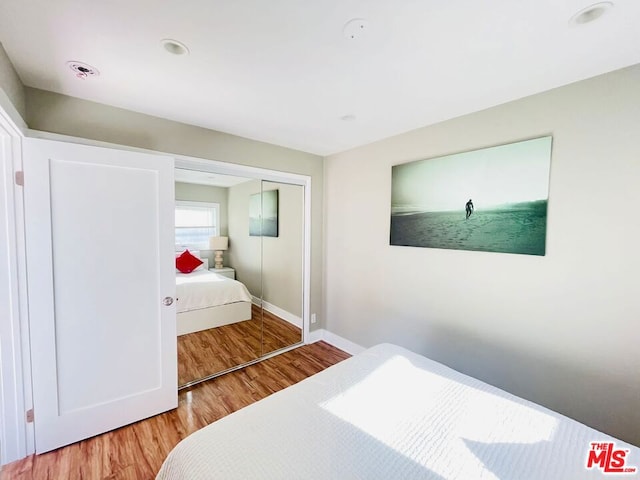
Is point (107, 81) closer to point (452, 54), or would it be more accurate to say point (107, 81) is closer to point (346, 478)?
point (452, 54)

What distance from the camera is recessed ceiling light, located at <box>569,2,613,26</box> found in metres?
1.08

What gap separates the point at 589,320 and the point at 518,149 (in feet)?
3.86

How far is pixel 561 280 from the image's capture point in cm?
169

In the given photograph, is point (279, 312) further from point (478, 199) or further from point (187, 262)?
point (478, 199)

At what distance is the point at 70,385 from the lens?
1.78m

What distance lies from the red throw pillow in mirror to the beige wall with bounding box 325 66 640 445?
2.02m

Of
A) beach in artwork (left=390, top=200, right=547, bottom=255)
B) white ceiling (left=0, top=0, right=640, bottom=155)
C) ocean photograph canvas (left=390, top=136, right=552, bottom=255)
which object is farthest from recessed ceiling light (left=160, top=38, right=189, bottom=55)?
beach in artwork (left=390, top=200, right=547, bottom=255)

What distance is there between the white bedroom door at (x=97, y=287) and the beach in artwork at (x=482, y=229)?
2.11m

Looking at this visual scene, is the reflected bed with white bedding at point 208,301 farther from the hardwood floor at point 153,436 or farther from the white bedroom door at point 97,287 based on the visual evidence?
the hardwood floor at point 153,436

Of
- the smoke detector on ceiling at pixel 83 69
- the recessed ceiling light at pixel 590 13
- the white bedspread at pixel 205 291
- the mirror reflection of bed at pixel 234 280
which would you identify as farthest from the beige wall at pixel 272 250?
the recessed ceiling light at pixel 590 13

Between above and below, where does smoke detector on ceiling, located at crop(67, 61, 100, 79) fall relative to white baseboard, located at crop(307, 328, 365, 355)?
above

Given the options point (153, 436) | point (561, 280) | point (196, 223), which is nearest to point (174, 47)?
point (196, 223)

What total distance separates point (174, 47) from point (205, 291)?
2.09m

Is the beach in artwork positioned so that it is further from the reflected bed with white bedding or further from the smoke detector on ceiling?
the smoke detector on ceiling
